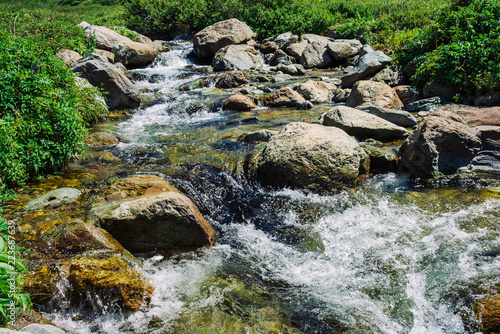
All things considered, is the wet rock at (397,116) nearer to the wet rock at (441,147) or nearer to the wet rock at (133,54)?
the wet rock at (441,147)

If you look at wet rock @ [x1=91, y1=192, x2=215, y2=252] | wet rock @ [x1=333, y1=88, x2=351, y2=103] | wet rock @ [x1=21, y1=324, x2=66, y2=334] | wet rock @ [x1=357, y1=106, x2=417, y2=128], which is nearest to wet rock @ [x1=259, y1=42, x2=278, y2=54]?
wet rock @ [x1=333, y1=88, x2=351, y2=103]

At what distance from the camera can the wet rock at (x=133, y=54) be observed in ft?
61.8

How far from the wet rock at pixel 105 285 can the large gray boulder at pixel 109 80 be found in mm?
8147

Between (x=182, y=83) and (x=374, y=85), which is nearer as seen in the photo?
(x=374, y=85)

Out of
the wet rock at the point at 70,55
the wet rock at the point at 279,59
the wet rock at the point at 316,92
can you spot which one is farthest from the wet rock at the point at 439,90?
the wet rock at the point at 70,55

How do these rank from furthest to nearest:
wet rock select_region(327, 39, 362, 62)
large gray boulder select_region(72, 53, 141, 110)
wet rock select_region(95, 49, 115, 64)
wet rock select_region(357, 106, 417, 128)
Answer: wet rock select_region(327, 39, 362, 62), wet rock select_region(95, 49, 115, 64), large gray boulder select_region(72, 53, 141, 110), wet rock select_region(357, 106, 417, 128)

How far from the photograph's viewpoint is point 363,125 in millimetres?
8594

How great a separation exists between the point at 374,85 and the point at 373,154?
4.59 m

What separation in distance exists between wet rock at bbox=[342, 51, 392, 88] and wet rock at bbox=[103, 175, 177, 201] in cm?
1099

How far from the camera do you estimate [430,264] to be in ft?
15.1

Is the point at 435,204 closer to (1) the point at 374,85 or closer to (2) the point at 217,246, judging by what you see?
(2) the point at 217,246

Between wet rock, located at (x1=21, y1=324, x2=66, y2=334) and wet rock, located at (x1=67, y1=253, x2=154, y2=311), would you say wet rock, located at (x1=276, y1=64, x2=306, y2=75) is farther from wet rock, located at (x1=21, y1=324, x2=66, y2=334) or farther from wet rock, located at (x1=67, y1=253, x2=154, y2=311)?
wet rock, located at (x1=21, y1=324, x2=66, y2=334)

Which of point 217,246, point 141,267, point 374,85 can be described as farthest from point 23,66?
point 374,85

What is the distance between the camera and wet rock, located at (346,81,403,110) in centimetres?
1078
